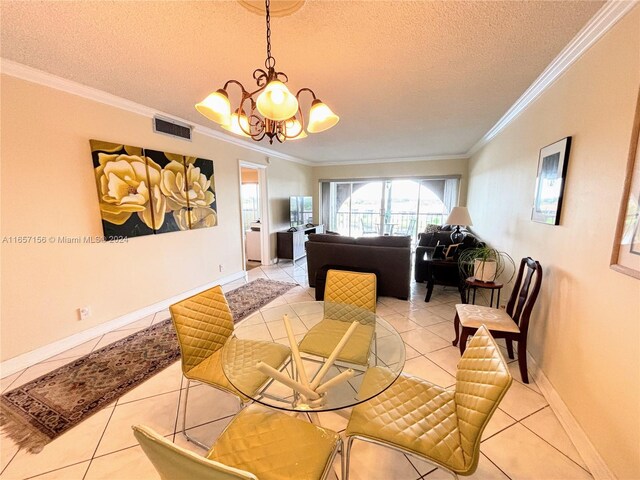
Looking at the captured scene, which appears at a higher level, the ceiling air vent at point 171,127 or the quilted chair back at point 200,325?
the ceiling air vent at point 171,127

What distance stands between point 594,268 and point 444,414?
1.19 metres

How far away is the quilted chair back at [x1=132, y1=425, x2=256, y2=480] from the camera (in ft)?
1.77

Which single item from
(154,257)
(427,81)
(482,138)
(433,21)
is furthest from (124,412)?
(482,138)

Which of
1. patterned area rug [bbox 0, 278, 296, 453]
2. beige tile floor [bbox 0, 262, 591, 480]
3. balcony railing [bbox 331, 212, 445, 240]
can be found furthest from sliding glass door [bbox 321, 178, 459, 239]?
patterned area rug [bbox 0, 278, 296, 453]

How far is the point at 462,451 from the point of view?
0.98 m

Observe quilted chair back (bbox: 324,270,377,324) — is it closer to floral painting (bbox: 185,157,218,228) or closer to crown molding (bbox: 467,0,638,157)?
crown molding (bbox: 467,0,638,157)

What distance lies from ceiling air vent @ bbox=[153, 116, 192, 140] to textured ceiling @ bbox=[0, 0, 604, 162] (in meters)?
0.34

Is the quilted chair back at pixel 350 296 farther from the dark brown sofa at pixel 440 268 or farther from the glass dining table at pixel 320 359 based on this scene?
the dark brown sofa at pixel 440 268

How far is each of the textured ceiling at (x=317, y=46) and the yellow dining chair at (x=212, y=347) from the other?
166 centimetres

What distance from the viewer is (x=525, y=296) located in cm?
194

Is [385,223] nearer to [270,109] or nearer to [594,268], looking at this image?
[594,268]

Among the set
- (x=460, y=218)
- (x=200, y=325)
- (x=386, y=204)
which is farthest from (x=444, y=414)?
(x=386, y=204)

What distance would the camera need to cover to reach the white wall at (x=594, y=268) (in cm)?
117

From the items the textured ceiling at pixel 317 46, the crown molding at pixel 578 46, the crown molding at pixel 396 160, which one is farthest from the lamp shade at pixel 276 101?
the crown molding at pixel 396 160
